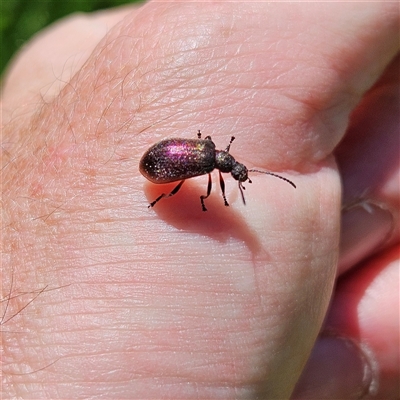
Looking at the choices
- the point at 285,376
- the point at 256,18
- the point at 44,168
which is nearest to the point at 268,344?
the point at 285,376

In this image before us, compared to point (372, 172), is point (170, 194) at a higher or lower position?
higher

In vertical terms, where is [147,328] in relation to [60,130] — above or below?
below

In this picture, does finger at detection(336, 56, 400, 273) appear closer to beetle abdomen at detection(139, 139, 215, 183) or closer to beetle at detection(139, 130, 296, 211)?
beetle at detection(139, 130, 296, 211)

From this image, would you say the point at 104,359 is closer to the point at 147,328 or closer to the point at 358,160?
the point at 147,328

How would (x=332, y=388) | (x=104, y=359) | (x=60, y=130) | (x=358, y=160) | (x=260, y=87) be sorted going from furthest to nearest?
(x=358, y=160)
(x=332, y=388)
(x=60, y=130)
(x=260, y=87)
(x=104, y=359)

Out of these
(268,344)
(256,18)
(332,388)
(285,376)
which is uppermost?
(256,18)

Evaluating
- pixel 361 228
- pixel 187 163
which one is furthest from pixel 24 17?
pixel 361 228

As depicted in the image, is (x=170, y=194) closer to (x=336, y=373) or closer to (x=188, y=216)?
(x=188, y=216)
